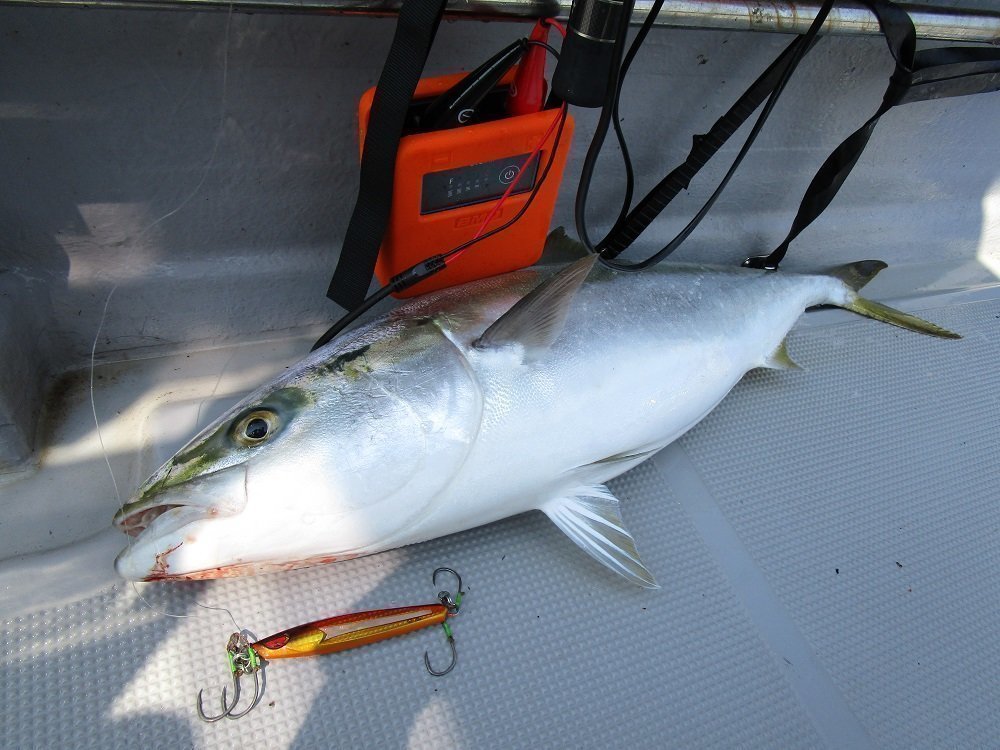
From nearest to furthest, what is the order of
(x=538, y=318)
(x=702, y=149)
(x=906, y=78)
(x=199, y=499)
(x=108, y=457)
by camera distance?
1. (x=199, y=499)
2. (x=538, y=318)
3. (x=108, y=457)
4. (x=702, y=149)
5. (x=906, y=78)

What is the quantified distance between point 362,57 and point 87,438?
0.97m

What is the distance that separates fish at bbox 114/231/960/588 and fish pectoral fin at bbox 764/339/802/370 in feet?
0.29

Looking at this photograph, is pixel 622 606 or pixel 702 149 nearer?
pixel 622 606

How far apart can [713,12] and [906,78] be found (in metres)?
0.60

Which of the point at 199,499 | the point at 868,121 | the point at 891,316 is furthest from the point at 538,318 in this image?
the point at 891,316

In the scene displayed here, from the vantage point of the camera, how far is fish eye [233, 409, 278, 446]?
102 cm

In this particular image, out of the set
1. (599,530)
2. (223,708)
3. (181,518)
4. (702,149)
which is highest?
(702,149)

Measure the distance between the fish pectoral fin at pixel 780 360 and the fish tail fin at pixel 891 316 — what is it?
0.34m

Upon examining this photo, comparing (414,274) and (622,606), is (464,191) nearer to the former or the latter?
(414,274)

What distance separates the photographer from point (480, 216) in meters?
1.28

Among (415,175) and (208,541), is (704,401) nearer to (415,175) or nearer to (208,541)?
(415,175)

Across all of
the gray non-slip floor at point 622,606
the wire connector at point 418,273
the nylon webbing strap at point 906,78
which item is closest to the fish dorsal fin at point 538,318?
the wire connector at point 418,273

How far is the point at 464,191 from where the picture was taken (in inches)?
48.4

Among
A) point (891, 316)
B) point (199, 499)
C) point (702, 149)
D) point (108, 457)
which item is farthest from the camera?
point (891, 316)
